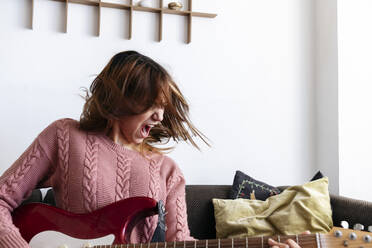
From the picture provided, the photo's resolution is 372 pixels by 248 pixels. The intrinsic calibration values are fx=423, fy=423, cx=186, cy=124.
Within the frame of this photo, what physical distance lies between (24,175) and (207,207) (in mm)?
937

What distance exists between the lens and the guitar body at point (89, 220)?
1102 millimetres

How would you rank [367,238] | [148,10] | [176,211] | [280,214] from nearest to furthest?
[367,238]
[176,211]
[280,214]
[148,10]

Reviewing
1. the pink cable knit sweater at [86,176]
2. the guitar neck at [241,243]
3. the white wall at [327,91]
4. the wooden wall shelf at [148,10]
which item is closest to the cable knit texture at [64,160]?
the pink cable knit sweater at [86,176]

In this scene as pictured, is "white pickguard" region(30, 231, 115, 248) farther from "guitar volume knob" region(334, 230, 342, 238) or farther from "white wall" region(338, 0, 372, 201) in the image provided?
"white wall" region(338, 0, 372, 201)

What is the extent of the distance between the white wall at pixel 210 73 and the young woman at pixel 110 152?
2.36 feet

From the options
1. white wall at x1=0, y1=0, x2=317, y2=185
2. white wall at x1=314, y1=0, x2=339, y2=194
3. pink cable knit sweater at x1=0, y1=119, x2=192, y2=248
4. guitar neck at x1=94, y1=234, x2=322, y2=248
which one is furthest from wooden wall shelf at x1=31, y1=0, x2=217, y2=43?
guitar neck at x1=94, y1=234, x2=322, y2=248

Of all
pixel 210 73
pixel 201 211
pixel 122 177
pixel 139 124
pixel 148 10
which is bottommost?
pixel 201 211

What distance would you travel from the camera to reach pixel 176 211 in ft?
4.40

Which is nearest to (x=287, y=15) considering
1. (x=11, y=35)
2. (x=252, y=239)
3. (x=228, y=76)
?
(x=228, y=76)

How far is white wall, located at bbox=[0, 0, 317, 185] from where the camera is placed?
1.92 meters

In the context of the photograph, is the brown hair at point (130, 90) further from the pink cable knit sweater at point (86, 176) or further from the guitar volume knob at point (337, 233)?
the guitar volume knob at point (337, 233)

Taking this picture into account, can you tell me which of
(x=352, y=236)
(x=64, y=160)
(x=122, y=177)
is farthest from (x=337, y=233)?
(x=64, y=160)

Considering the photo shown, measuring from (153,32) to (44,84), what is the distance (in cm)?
58

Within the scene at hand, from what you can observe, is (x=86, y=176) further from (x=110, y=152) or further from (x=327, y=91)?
(x=327, y=91)
